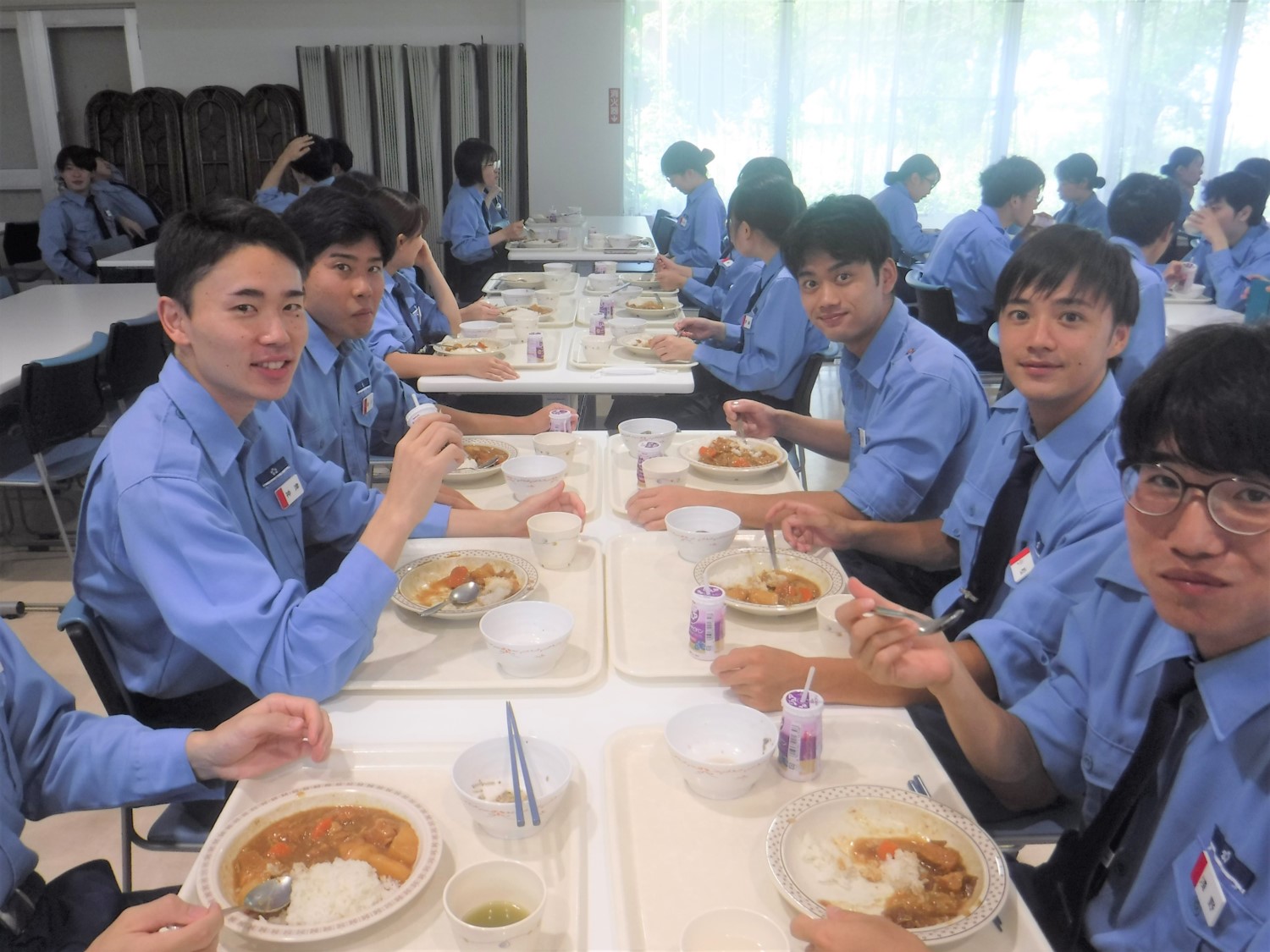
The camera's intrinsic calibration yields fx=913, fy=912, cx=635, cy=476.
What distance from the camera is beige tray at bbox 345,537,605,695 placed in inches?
53.1

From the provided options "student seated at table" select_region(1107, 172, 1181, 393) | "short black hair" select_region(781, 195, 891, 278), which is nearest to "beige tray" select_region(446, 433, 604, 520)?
"short black hair" select_region(781, 195, 891, 278)

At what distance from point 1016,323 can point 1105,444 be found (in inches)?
11.3

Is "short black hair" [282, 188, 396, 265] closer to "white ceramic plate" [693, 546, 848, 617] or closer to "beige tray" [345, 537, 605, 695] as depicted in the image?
"beige tray" [345, 537, 605, 695]

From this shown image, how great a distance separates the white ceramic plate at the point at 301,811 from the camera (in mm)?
930

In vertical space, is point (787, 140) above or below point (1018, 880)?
above

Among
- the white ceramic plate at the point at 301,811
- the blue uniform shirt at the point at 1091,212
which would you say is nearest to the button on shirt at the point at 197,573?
the white ceramic plate at the point at 301,811

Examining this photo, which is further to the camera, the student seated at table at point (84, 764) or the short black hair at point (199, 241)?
the short black hair at point (199, 241)

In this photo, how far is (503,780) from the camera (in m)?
1.14

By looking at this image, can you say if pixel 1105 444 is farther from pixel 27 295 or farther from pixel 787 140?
pixel 787 140

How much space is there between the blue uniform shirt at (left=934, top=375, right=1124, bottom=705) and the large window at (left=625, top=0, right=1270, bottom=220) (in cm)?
697

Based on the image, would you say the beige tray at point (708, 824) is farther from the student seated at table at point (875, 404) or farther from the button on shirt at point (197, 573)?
the student seated at table at point (875, 404)

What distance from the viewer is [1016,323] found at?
64.7 inches

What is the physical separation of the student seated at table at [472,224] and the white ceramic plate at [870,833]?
5674mm

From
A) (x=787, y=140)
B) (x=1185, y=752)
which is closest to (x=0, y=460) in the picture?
(x=1185, y=752)
